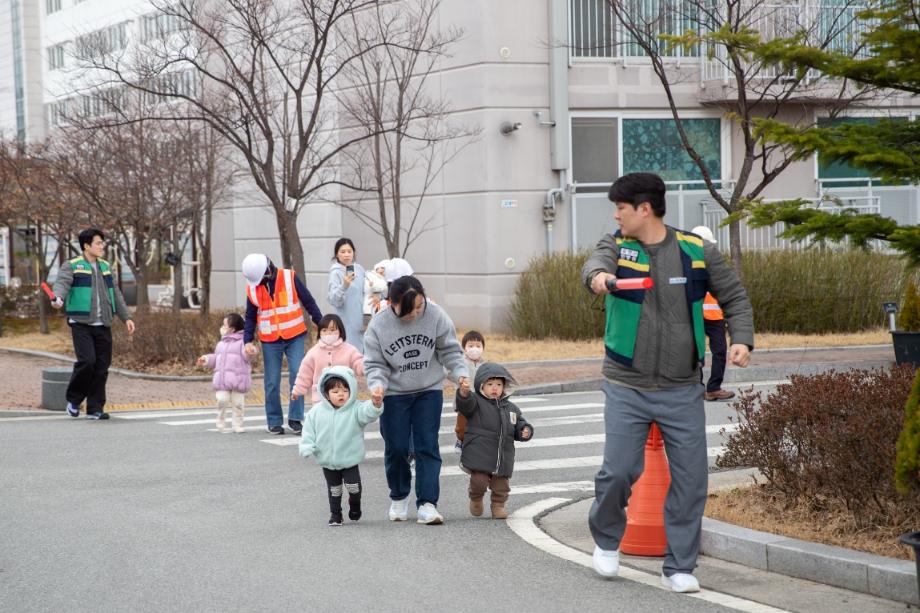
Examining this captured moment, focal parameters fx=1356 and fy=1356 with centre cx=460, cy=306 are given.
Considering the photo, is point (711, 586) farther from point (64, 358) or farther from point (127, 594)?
point (64, 358)

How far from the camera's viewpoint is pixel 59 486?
10078 mm

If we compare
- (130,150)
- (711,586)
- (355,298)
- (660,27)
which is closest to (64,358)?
(130,150)

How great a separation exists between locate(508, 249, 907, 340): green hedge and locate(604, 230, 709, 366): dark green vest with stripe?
1598cm

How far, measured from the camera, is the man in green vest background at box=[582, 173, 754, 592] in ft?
21.4

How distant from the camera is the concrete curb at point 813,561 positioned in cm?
623

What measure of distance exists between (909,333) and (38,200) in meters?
18.4

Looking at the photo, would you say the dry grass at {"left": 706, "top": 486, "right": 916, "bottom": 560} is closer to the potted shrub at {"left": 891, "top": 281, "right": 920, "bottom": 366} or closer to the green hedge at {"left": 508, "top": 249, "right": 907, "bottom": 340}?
the potted shrub at {"left": 891, "top": 281, "right": 920, "bottom": 366}

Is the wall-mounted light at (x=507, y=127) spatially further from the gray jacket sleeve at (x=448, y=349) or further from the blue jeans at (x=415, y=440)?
the blue jeans at (x=415, y=440)

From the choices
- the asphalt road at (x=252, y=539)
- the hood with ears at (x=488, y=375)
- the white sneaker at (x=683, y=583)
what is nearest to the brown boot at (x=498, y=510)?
the asphalt road at (x=252, y=539)

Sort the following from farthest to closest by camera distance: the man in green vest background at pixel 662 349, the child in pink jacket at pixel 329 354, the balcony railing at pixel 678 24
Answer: the balcony railing at pixel 678 24 < the child in pink jacket at pixel 329 354 < the man in green vest background at pixel 662 349

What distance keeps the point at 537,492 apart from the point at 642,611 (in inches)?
136

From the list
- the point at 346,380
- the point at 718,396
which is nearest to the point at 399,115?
the point at 718,396

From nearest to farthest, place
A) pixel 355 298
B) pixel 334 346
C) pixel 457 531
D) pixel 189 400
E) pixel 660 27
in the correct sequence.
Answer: pixel 457 531 → pixel 334 346 → pixel 355 298 → pixel 189 400 → pixel 660 27

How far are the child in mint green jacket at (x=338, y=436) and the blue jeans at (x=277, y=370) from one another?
4002 millimetres
